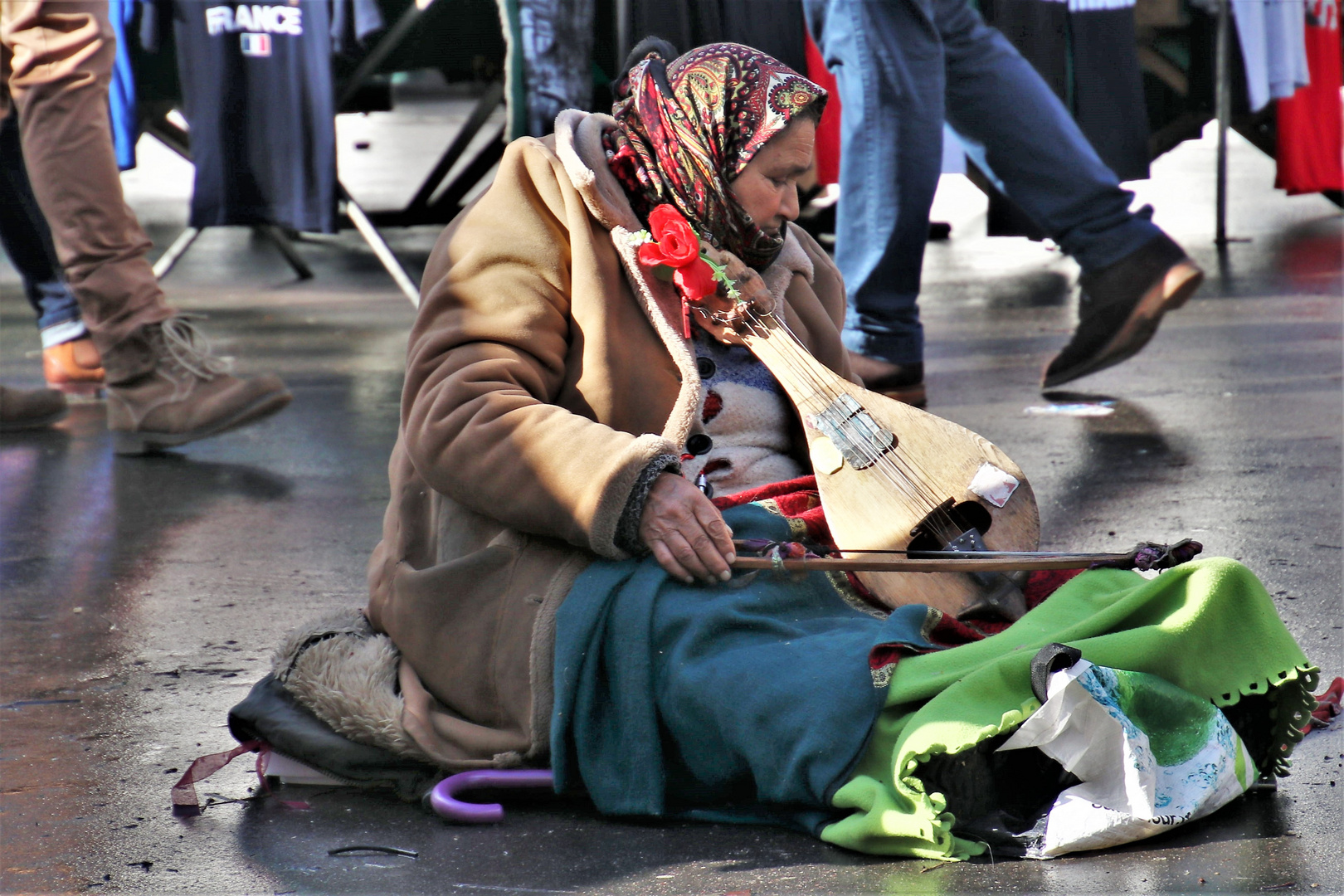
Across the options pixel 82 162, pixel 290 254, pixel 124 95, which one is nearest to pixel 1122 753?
pixel 82 162

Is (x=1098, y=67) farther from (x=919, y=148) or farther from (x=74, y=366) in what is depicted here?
(x=74, y=366)

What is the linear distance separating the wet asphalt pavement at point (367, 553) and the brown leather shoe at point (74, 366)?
3.8 inches

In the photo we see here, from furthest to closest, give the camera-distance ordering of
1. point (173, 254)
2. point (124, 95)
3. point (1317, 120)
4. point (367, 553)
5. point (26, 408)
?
1. point (1317, 120)
2. point (173, 254)
3. point (124, 95)
4. point (26, 408)
5. point (367, 553)

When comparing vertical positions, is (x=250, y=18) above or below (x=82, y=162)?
above

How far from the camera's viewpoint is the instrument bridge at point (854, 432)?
2.42 metres

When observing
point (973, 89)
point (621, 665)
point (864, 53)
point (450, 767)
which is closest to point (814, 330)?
point (621, 665)

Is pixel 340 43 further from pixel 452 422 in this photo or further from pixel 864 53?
pixel 452 422

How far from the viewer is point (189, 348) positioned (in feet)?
15.1

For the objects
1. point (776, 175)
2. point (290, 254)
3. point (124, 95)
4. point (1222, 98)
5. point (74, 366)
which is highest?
point (776, 175)

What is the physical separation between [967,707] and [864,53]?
3135mm

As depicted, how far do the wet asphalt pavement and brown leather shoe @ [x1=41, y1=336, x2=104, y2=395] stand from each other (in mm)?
97

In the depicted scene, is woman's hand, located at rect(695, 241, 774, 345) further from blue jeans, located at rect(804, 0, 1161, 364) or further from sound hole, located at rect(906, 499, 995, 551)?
blue jeans, located at rect(804, 0, 1161, 364)

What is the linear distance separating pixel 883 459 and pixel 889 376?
8.09 feet

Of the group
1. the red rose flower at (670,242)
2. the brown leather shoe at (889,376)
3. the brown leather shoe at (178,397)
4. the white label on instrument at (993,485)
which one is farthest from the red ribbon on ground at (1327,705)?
the brown leather shoe at (178,397)
